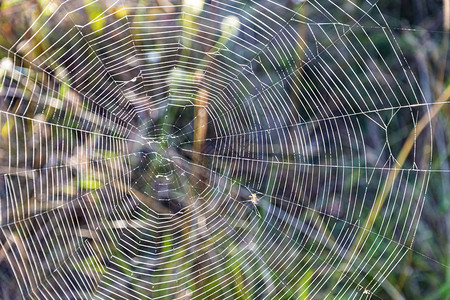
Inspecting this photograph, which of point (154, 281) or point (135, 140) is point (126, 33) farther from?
point (154, 281)

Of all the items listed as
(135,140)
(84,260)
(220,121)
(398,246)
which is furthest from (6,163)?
(398,246)

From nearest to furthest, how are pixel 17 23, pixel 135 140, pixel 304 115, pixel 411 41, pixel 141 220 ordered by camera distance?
pixel 17 23 < pixel 411 41 < pixel 304 115 < pixel 141 220 < pixel 135 140

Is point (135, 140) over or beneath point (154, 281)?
over

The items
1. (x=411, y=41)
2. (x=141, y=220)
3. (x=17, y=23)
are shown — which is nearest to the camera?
(x=17, y=23)

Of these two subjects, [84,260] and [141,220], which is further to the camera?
[141,220]

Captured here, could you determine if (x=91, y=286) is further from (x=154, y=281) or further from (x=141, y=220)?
(x=141, y=220)

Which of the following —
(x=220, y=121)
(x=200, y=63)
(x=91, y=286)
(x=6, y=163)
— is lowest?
(x=91, y=286)
